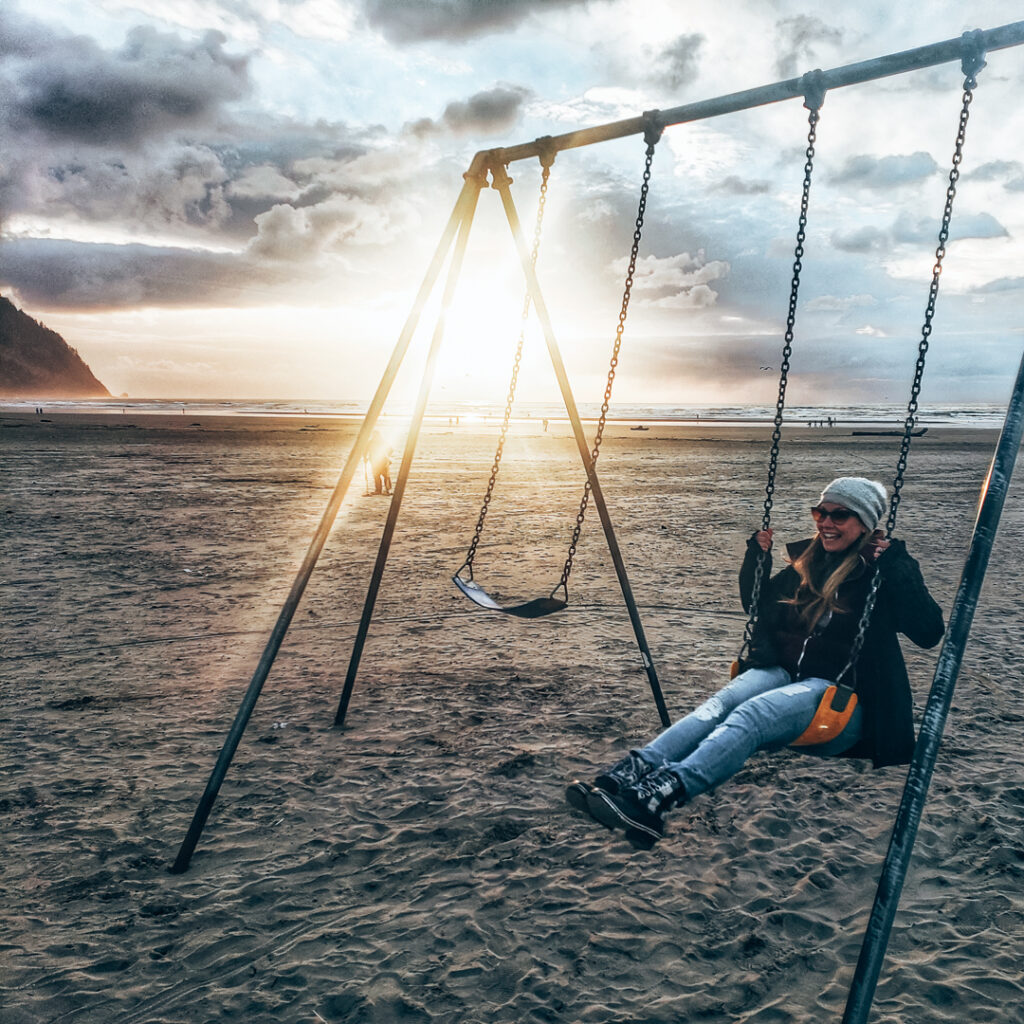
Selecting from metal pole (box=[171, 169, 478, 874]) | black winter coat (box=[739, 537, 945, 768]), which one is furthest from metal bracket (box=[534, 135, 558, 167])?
black winter coat (box=[739, 537, 945, 768])

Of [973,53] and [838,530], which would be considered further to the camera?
[838,530]

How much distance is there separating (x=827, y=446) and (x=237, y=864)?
25961 millimetres

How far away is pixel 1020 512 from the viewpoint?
1139 cm

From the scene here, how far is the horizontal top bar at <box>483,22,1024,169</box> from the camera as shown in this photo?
2.63m

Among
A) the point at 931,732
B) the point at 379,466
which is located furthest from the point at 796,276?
the point at 379,466

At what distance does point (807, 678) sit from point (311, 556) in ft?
7.05

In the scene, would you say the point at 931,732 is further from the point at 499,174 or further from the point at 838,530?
the point at 499,174

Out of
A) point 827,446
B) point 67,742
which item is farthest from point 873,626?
point 827,446

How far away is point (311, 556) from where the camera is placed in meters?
3.24

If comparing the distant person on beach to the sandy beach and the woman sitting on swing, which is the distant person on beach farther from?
the woman sitting on swing

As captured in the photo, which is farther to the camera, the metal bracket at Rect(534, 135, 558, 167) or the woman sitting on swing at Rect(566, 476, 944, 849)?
the metal bracket at Rect(534, 135, 558, 167)

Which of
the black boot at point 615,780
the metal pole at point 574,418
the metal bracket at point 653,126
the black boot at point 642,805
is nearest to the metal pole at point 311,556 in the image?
the metal pole at point 574,418

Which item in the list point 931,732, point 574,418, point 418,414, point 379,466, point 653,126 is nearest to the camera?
point 931,732

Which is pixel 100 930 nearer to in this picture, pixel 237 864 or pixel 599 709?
pixel 237 864
